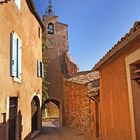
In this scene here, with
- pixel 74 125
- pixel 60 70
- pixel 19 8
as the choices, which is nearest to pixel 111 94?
pixel 19 8

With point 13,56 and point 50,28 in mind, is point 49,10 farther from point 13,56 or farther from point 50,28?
point 13,56

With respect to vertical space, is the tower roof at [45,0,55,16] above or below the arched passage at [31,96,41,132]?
above

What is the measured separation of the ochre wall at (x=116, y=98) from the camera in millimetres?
4988

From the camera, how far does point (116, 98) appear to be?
586 centimetres

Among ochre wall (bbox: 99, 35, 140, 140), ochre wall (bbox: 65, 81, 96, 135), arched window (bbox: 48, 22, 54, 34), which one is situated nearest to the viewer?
ochre wall (bbox: 99, 35, 140, 140)

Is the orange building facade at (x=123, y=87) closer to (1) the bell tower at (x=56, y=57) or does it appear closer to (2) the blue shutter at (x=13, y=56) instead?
(2) the blue shutter at (x=13, y=56)

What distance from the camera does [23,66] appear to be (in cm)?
1010

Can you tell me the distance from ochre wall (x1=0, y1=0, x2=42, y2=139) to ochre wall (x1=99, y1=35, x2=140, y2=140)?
11.0ft

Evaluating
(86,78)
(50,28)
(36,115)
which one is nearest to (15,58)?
(36,115)

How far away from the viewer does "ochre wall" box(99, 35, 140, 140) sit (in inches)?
196

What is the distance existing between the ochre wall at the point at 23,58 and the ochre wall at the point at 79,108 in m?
3.83

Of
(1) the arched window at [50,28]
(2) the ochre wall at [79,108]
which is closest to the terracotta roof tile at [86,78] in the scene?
(2) the ochre wall at [79,108]

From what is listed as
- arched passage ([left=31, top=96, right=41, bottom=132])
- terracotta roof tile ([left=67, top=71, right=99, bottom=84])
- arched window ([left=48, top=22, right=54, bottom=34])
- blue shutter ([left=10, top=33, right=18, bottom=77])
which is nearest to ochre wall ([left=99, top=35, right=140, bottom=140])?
blue shutter ([left=10, top=33, right=18, bottom=77])

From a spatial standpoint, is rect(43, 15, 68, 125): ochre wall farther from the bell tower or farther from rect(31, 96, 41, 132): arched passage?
rect(31, 96, 41, 132): arched passage
